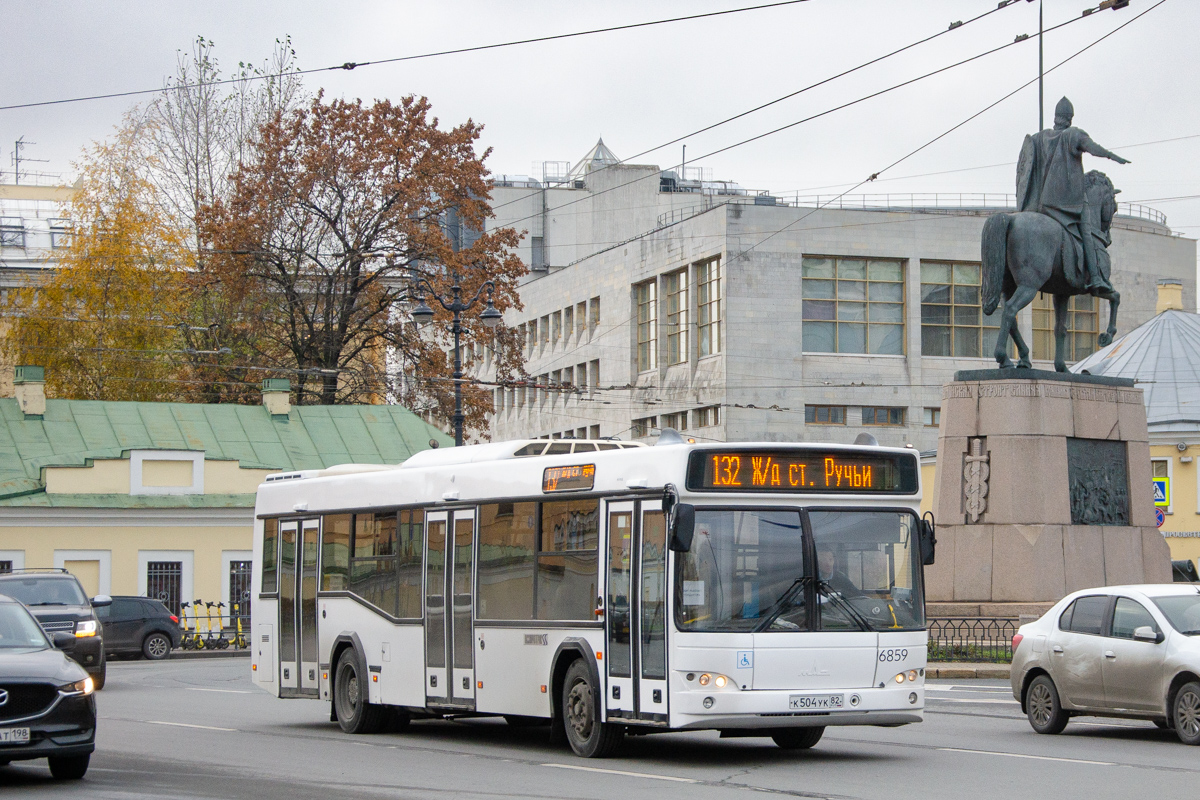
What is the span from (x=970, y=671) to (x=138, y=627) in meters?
21.8

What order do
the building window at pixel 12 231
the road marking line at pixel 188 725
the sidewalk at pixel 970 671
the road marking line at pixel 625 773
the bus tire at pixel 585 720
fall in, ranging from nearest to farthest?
the road marking line at pixel 625 773, the bus tire at pixel 585 720, the road marking line at pixel 188 725, the sidewalk at pixel 970 671, the building window at pixel 12 231

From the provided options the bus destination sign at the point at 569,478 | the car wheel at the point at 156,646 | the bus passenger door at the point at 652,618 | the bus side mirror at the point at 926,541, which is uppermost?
the bus destination sign at the point at 569,478

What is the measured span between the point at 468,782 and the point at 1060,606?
666 cm

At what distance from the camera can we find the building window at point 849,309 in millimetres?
69500

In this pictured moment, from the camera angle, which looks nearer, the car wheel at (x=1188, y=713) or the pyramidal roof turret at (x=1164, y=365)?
the car wheel at (x=1188, y=713)

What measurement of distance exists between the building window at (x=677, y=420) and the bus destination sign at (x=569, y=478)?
5594 cm

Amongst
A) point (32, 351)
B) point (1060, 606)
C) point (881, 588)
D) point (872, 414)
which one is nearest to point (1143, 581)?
point (1060, 606)

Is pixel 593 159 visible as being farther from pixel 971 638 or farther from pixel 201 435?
pixel 971 638

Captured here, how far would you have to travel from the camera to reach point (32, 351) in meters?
52.9

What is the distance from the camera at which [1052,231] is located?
24.9 meters

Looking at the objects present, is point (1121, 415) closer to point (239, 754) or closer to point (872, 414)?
point (239, 754)

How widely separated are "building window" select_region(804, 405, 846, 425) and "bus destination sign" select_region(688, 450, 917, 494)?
5491cm

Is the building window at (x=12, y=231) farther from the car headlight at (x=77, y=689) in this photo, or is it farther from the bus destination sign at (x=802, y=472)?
the bus destination sign at (x=802, y=472)

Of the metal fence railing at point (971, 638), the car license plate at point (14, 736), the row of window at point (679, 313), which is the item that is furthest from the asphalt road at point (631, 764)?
the row of window at point (679, 313)
